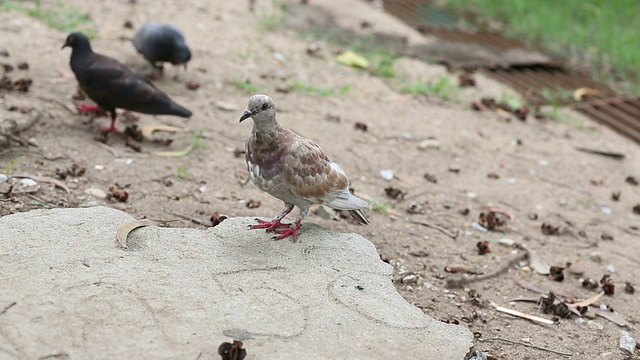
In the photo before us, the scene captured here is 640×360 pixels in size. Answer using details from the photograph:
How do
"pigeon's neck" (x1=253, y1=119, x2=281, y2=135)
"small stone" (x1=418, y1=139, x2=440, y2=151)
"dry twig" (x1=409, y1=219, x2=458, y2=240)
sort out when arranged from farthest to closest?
"small stone" (x1=418, y1=139, x2=440, y2=151), "dry twig" (x1=409, y1=219, x2=458, y2=240), "pigeon's neck" (x1=253, y1=119, x2=281, y2=135)

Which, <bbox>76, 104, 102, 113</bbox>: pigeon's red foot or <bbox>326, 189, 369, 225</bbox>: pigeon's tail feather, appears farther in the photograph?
<bbox>76, 104, 102, 113</bbox>: pigeon's red foot

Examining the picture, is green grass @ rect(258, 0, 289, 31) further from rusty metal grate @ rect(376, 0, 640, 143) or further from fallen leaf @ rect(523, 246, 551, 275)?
fallen leaf @ rect(523, 246, 551, 275)

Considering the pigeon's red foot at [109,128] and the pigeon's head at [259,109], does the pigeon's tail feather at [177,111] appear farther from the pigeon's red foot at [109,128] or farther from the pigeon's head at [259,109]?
the pigeon's head at [259,109]

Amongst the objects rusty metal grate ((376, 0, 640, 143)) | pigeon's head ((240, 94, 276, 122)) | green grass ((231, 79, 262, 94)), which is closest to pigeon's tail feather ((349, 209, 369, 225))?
pigeon's head ((240, 94, 276, 122))

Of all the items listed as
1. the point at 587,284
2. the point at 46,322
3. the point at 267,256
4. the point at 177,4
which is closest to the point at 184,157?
the point at 267,256

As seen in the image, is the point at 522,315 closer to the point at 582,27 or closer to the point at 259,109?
the point at 259,109

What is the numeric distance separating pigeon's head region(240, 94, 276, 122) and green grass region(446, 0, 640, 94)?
21.3 feet

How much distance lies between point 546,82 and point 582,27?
246 cm

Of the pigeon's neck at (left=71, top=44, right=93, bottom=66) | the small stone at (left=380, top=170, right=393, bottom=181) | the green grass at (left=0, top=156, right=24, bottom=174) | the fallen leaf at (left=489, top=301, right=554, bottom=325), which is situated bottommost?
the fallen leaf at (left=489, top=301, right=554, bottom=325)

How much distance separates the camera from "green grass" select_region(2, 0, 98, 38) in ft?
23.0

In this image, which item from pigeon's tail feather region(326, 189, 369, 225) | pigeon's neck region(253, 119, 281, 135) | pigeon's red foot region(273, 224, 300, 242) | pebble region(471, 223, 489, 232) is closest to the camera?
pigeon's neck region(253, 119, 281, 135)

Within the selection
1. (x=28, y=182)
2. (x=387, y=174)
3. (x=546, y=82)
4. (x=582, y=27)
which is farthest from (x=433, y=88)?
(x=28, y=182)

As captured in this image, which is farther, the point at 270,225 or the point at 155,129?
the point at 155,129

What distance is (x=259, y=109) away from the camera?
358 cm
